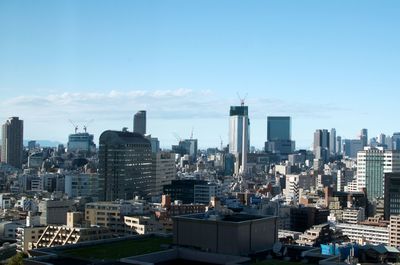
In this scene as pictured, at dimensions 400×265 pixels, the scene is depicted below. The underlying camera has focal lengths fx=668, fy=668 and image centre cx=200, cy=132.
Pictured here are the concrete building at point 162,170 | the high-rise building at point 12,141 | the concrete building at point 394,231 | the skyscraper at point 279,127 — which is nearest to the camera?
the concrete building at point 394,231

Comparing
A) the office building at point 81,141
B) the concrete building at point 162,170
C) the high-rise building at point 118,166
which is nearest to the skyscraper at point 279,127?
the office building at point 81,141

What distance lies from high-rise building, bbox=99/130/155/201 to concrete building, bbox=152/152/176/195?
347 centimetres

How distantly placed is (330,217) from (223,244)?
3629cm

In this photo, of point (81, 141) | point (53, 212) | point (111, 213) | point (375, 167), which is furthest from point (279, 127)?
point (111, 213)

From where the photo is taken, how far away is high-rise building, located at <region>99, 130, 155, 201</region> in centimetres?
5656

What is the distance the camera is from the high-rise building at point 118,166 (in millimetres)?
56562

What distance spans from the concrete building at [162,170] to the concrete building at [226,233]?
46.0m

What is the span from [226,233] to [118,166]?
142 feet

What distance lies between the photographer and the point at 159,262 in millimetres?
14703

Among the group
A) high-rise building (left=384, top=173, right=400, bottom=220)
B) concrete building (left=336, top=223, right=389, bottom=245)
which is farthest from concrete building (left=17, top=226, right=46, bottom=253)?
high-rise building (left=384, top=173, right=400, bottom=220)

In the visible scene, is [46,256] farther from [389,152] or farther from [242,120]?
[242,120]

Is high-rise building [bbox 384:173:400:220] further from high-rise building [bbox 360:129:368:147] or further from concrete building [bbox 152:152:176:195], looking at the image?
high-rise building [bbox 360:129:368:147]

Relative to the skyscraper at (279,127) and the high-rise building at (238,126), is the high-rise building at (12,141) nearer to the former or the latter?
the high-rise building at (238,126)

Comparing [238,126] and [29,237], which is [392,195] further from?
[238,126]
